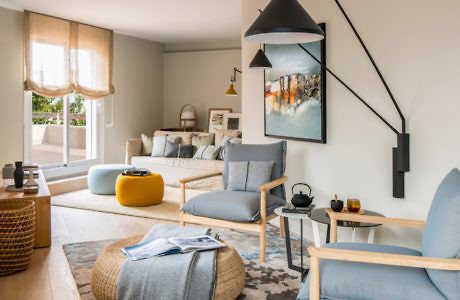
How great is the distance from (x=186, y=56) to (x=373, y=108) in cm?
620

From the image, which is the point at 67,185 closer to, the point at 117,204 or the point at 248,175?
the point at 117,204

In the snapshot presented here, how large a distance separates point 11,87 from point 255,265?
4371 millimetres

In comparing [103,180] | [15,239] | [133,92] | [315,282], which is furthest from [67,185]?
[315,282]

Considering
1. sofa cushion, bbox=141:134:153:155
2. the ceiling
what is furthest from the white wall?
sofa cushion, bbox=141:134:153:155

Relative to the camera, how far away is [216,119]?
336 inches

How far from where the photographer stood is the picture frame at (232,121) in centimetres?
812

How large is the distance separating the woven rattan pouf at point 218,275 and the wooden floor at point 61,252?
1.37ft

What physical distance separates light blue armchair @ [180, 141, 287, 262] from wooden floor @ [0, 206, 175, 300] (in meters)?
1.00

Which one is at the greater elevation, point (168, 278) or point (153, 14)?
point (153, 14)

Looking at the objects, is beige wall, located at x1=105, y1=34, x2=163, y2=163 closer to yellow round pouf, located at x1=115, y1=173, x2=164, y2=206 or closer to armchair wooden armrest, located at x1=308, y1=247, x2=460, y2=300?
yellow round pouf, located at x1=115, y1=173, x2=164, y2=206

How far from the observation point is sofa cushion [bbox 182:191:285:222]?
11.7 feet

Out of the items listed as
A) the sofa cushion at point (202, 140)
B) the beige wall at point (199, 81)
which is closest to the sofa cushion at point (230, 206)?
the sofa cushion at point (202, 140)

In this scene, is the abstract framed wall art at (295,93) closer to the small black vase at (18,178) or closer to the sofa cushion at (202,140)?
the small black vase at (18,178)

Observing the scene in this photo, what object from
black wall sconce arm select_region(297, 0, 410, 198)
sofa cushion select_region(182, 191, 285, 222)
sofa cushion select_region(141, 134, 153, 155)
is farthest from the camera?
sofa cushion select_region(141, 134, 153, 155)
